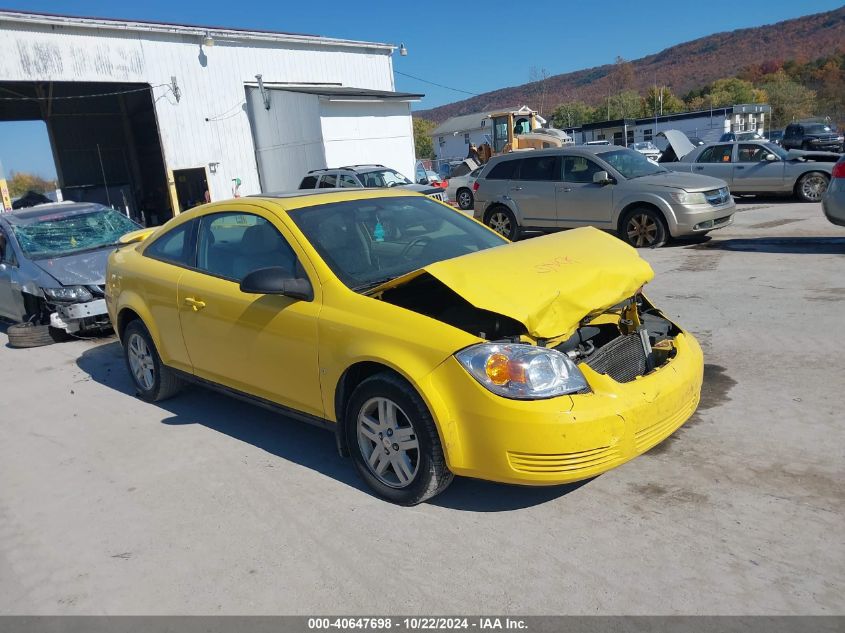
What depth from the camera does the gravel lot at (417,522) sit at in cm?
280

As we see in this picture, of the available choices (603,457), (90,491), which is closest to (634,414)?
(603,457)

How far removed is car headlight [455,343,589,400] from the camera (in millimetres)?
3102

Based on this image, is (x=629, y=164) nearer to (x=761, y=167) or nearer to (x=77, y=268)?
(x=761, y=167)

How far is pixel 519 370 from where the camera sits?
312 centimetres

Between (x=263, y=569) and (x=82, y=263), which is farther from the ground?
(x=82, y=263)

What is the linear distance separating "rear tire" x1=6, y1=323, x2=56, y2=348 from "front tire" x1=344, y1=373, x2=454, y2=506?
6101 millimetres

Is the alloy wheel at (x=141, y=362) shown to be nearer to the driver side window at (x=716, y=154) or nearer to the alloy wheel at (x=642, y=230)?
the alloy wheel at (x=642, y=230)

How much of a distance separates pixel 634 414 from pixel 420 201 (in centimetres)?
245

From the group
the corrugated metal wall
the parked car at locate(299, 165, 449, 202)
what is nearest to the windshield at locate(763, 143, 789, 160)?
the parked car at locate(299, 165, 449, 202)

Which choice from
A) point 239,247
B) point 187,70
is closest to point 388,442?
point 239,247

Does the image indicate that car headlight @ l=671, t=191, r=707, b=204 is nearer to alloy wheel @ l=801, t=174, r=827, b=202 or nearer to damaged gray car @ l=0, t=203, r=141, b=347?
alloy wheel @ l=801, t=174, r=827, b=202

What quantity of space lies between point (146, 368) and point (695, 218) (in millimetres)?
8644

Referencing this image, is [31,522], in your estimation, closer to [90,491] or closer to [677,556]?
[90,491]

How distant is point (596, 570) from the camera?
2.88m
